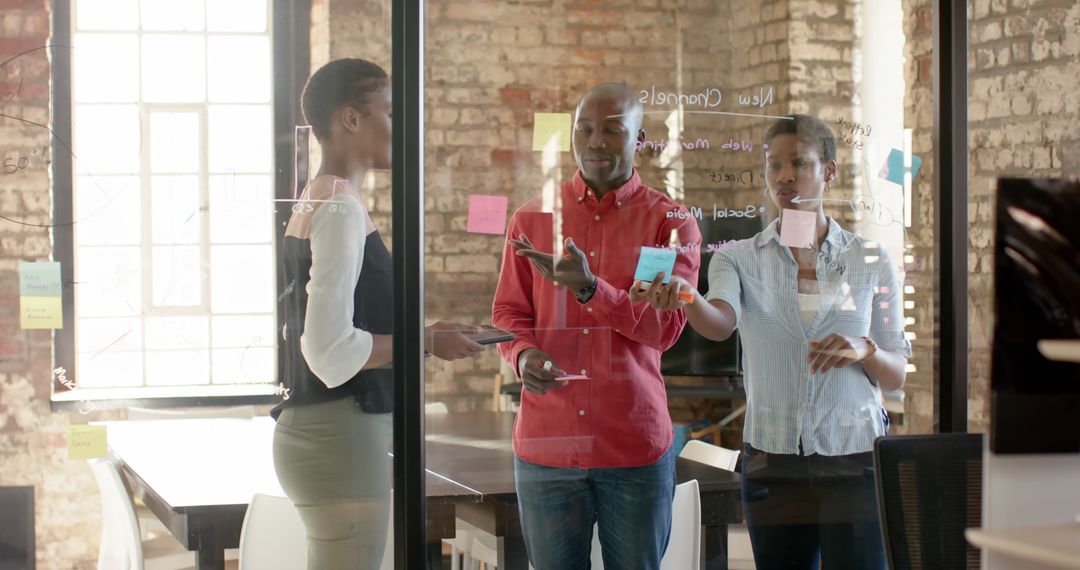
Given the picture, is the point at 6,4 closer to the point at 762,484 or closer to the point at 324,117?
the point at 324,117

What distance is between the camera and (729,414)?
3070 millimetres

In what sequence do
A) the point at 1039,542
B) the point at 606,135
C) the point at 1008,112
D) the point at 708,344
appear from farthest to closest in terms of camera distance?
the point at 1008,112 < the point at 708,344 < the point at 606,135 < the point at 1039,542

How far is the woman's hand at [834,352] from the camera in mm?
3129

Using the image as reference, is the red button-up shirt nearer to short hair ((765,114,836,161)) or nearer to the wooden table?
short hair ((765,114,836,161))

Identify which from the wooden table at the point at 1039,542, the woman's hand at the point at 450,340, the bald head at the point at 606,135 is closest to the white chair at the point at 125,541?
the woman's hand at the point at 450,340

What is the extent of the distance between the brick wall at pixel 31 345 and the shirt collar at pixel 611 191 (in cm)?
145

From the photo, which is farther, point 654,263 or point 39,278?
point 654,263

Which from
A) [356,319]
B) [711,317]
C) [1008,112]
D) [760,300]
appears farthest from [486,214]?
[1008,112]

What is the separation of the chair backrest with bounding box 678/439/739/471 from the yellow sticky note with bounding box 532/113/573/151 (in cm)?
94

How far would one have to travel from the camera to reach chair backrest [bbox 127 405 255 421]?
284 cm

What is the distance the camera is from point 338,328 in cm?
286

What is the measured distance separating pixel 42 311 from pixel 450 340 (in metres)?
1.12

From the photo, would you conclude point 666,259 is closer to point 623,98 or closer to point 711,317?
point 711,317

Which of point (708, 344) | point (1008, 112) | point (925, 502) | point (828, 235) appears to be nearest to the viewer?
point (925, 502)
